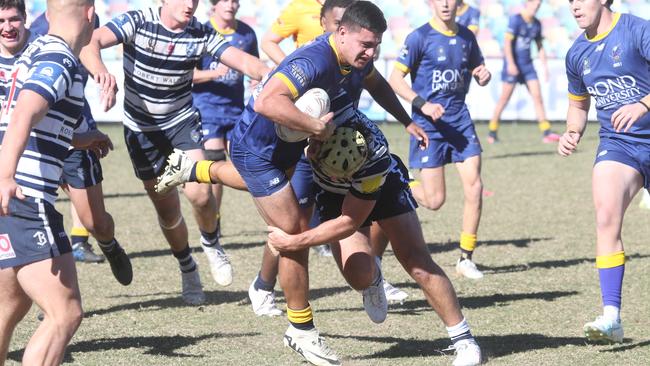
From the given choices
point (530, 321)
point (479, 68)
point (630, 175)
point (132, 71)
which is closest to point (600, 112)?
point (630, 175)

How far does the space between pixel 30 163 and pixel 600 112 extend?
366 cm

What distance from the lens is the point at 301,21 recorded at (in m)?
9.67

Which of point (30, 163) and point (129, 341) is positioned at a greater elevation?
point (30, 163)

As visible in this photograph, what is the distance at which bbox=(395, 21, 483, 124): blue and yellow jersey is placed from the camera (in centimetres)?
932

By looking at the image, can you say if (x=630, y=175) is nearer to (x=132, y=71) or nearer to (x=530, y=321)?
(x=530, y=321)

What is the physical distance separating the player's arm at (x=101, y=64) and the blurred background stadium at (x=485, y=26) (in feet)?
49.2

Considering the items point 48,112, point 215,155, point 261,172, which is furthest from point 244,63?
point 215,155

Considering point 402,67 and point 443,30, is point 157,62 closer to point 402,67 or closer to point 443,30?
point 402,67

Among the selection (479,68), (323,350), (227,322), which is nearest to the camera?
(323,350)

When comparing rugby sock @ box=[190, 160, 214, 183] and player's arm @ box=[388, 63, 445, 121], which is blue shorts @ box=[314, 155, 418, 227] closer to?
rugby sock @ box=[190, 160, 214, 183]

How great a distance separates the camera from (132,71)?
7676mm

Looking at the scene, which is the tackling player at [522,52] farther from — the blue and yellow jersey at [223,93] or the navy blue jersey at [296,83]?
the navy blue jersey at [296,83]

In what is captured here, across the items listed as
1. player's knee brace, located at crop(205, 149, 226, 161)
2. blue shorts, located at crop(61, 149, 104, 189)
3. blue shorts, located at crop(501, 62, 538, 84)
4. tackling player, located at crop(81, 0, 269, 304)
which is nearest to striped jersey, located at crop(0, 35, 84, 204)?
tackling player, located at crop(81, 0, 269, 304)

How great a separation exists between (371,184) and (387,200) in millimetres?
389
